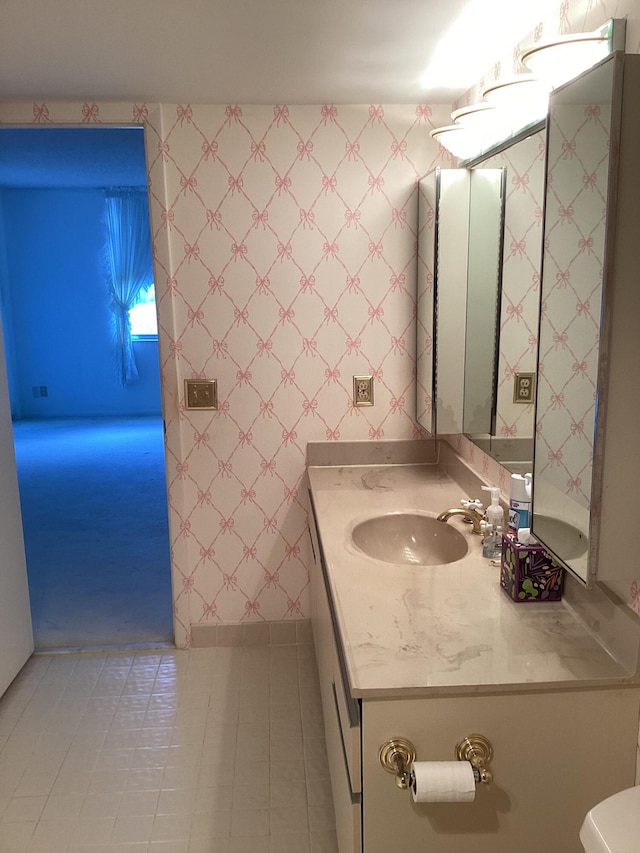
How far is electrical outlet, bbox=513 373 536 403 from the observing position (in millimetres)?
1858

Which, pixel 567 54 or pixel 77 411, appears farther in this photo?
pixel 77 411

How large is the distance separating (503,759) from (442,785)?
0.60ft

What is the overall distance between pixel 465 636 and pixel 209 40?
1.61 meters

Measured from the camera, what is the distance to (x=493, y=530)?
186cm

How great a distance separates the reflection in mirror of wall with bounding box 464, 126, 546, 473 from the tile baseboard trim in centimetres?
127

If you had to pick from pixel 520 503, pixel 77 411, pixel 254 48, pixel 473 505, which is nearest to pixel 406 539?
pixel 473 505

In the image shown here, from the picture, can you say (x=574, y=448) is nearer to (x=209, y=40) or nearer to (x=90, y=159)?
(x=209, y=40)

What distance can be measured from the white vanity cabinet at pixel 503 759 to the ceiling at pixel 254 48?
1484 millimetres

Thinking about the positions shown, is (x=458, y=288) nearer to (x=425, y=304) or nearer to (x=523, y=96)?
(x=425, y=304)

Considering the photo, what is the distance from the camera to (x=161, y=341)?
2.63 metres

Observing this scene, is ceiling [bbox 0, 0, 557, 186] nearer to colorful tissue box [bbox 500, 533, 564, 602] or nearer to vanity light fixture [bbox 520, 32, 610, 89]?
vanity light fixture [bbox 520, 32, 610, 89]

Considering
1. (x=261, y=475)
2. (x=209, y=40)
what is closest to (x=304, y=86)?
(x=209, y=40)

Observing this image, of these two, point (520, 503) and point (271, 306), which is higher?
point (271, 306)

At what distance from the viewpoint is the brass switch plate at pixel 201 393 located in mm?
2676
